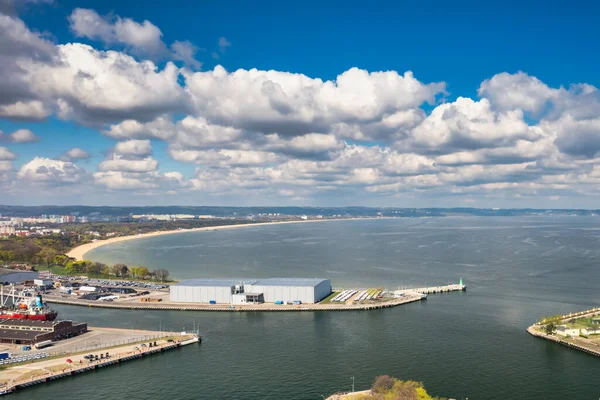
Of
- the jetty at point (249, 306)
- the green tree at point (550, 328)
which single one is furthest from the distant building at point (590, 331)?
the jetty at point (249, 306)

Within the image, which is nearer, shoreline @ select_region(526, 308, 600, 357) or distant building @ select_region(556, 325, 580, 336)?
shoreline @ select_region(526, 308, 600, 357)

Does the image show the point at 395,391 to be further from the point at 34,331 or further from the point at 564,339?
the point at 34,331

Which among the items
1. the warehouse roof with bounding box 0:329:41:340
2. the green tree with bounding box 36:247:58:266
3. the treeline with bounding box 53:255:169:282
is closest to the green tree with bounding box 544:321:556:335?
the warehouse roof with bounding box 0:329:41:340

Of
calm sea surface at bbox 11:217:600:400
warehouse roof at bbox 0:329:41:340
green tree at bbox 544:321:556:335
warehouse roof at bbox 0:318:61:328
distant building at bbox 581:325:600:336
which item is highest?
warehouse roof at bbox 0:318:61:328

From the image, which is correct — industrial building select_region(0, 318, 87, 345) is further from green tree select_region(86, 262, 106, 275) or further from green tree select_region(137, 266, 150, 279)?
green tree select_region(86, 262, 106, 275)

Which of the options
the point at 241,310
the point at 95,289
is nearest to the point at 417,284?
the point at 241,310

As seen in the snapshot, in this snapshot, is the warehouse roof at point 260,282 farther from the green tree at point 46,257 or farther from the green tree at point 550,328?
the green tree at point 46,257
